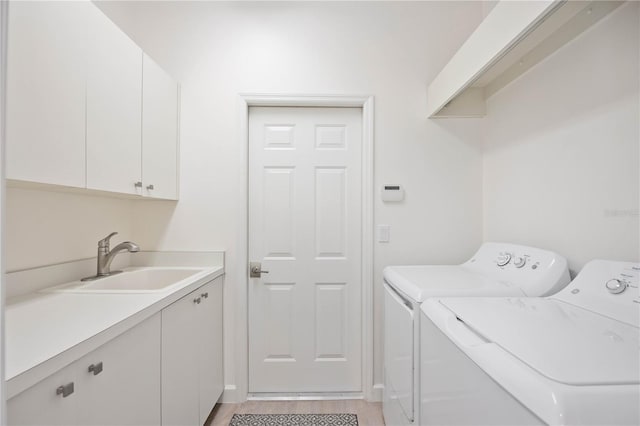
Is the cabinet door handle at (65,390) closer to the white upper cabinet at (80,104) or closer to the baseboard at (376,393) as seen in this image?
the white upper cabinet at (80,104)

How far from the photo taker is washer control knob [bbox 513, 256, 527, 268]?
1.40m

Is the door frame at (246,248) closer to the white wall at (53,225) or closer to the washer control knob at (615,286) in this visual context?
the white wall at (53,225)

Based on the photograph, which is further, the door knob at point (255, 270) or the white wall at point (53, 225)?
the door knob at point (255, 270)

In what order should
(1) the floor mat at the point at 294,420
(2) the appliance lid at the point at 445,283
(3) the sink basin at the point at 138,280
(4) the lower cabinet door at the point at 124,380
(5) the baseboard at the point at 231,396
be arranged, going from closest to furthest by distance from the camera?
(4) the lower cabinet door at the point at 124,380
(2) the appliance lid at the point at 445,283
(3) the sink basin at the point at 138,280
(1) the floor mat at the point at 294,420
(5) the baseboard at the point at 231,396

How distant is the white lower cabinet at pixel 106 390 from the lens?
2.30 ft

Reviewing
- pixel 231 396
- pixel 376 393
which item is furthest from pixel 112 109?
pixel 376 393

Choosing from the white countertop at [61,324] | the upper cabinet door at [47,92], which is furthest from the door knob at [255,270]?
the upper cabinet door at [47,92]

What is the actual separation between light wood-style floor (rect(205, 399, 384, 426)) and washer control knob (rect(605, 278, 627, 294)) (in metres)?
1.45

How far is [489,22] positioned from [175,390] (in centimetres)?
212

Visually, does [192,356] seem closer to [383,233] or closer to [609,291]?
[383,233]

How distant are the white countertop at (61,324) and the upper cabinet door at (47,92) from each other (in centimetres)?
47

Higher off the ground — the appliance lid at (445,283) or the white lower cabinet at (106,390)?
the appliance lid at (445,283)

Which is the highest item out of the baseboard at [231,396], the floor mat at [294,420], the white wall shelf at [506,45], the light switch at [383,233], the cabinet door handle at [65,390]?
the white wall shelf at [506,45]

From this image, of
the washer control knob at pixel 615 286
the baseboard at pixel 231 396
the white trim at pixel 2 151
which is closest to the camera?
the white trim at pixel 2 151
